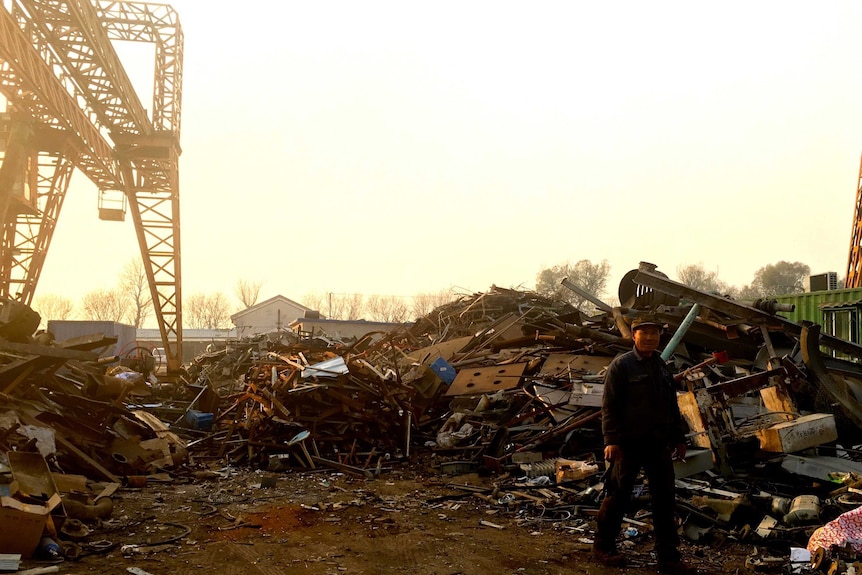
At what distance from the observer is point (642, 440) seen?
171 inches

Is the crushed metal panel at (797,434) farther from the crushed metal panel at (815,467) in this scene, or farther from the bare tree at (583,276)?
the bare tree at (583,276)

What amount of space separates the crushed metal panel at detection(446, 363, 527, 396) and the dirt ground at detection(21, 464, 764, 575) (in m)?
2.66

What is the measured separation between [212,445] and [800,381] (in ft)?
29.9

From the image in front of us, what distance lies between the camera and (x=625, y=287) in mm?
11891

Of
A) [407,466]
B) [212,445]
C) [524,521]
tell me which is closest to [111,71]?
[212,445]

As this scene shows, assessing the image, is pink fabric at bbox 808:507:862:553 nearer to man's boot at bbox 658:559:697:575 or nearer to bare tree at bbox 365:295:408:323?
man's boot at bbox 658:559:697:575

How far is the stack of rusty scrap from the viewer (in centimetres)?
662

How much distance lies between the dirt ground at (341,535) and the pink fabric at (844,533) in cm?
63

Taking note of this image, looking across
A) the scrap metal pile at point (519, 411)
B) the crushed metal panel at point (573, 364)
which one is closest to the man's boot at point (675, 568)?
the scrap metal pile at point (519, 411)

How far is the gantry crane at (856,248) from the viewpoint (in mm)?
14008

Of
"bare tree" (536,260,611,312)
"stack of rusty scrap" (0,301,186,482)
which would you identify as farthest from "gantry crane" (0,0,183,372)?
"bare tree" (536,260,611,312)

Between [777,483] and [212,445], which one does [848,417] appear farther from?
[212,445]

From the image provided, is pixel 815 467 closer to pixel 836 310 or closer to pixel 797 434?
pixel 797 434

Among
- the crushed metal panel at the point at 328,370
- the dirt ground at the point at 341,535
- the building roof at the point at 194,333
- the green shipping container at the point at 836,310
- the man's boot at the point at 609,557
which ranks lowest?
the dirt ground at the point at 341,535
